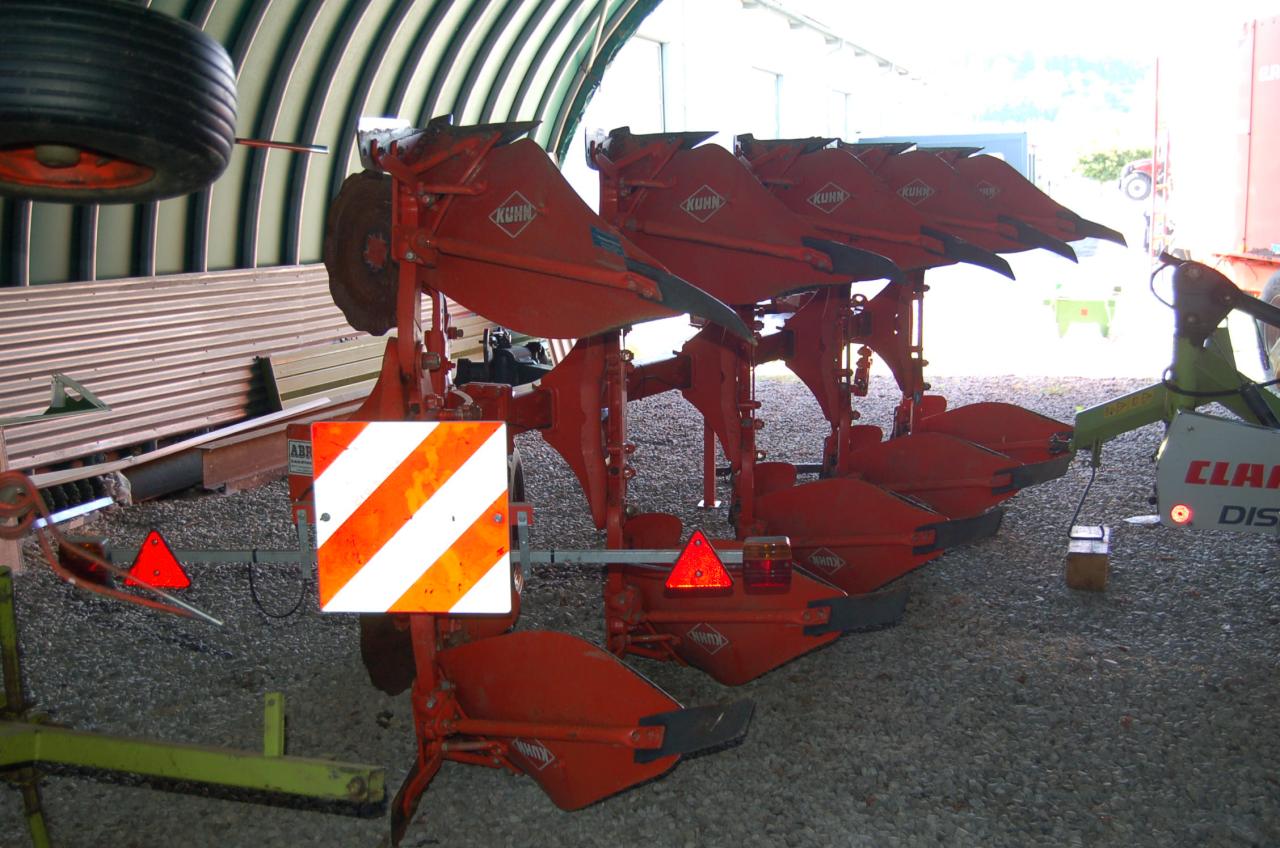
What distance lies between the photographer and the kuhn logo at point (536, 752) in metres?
3.18

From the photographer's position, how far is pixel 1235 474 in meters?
4.06

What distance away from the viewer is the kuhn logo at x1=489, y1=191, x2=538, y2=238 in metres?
3.40

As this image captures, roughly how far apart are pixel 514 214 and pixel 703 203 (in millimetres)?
1334

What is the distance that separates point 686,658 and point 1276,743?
1.99 meters

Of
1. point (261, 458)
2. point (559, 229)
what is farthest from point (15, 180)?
point (261, 458)

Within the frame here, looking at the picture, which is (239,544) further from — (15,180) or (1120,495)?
(1120,495)

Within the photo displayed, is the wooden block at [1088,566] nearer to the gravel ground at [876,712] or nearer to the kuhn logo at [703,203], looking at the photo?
the gravel ground at [876,712]

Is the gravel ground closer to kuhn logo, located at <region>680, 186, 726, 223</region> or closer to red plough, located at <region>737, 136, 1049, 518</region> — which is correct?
red plough, located at <region>737, 136, 1049, 518</region>

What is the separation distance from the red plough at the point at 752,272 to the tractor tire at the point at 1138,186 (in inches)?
504

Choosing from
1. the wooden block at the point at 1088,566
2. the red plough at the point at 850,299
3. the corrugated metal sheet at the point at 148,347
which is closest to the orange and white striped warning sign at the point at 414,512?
the red plough at the point at 850,299

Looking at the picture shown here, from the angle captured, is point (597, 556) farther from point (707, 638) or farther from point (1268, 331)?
point (1268, 331)

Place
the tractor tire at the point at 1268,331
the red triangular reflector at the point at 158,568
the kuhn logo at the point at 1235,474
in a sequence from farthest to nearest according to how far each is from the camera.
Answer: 1. the tractor tire at the point at 1268,331
2. the kuhn logo at the point at 1235,474
3. the red triangular reflector at the point at 158,568

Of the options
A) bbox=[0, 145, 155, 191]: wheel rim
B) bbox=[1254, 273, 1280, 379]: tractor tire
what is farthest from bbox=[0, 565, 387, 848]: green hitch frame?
bbox=[1254, 273, 1280, 379]: tractor tire

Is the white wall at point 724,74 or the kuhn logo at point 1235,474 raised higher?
the white wall at point 724,74
